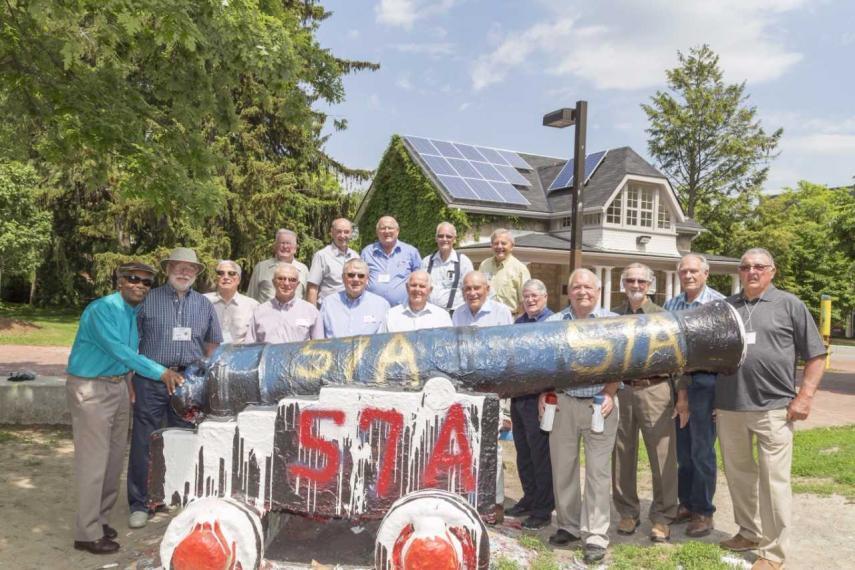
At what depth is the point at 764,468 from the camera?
12.4 feet

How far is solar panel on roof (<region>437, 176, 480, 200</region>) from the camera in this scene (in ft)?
67.1

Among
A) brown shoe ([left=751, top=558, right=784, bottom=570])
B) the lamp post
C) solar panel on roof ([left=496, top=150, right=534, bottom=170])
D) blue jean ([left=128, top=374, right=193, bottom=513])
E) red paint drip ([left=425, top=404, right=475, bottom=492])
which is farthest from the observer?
solar panel on roof ([left=496, top=150, right=534, bottom=170])

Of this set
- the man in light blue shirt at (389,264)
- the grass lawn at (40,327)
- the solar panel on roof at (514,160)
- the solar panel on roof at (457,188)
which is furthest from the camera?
the solar panel on roof at (514,160)

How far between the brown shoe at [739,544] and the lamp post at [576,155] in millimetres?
3497

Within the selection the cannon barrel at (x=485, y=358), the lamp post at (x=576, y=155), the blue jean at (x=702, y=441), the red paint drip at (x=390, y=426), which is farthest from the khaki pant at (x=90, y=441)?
the lamp post at (x=576, y=155)

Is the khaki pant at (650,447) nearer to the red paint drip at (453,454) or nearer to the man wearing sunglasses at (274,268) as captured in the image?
the red paint drip at (453,454)

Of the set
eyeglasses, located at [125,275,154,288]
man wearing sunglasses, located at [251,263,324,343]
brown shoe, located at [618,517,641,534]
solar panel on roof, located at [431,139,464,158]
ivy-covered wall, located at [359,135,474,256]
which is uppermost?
solar panel on roof, located at [431,139,464,158]

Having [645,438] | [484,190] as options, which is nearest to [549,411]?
[645,438]

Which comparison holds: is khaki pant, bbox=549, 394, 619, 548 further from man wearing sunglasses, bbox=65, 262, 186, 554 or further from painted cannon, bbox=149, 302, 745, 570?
man wearing sunglasses, bbox=65, 262, 186, 554

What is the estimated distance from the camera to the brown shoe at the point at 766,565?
368 cm

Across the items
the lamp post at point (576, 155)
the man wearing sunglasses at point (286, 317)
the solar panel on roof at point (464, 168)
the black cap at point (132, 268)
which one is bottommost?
the man wearing sunglasses at point (286, 317)

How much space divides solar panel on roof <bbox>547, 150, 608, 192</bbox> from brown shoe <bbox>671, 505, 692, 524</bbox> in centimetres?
1905

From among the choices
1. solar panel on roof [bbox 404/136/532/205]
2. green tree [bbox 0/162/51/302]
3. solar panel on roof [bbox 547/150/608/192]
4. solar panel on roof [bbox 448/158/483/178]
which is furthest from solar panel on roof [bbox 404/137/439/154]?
green tree [bbox 0/162/51/302]

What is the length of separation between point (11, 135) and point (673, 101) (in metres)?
31.9
